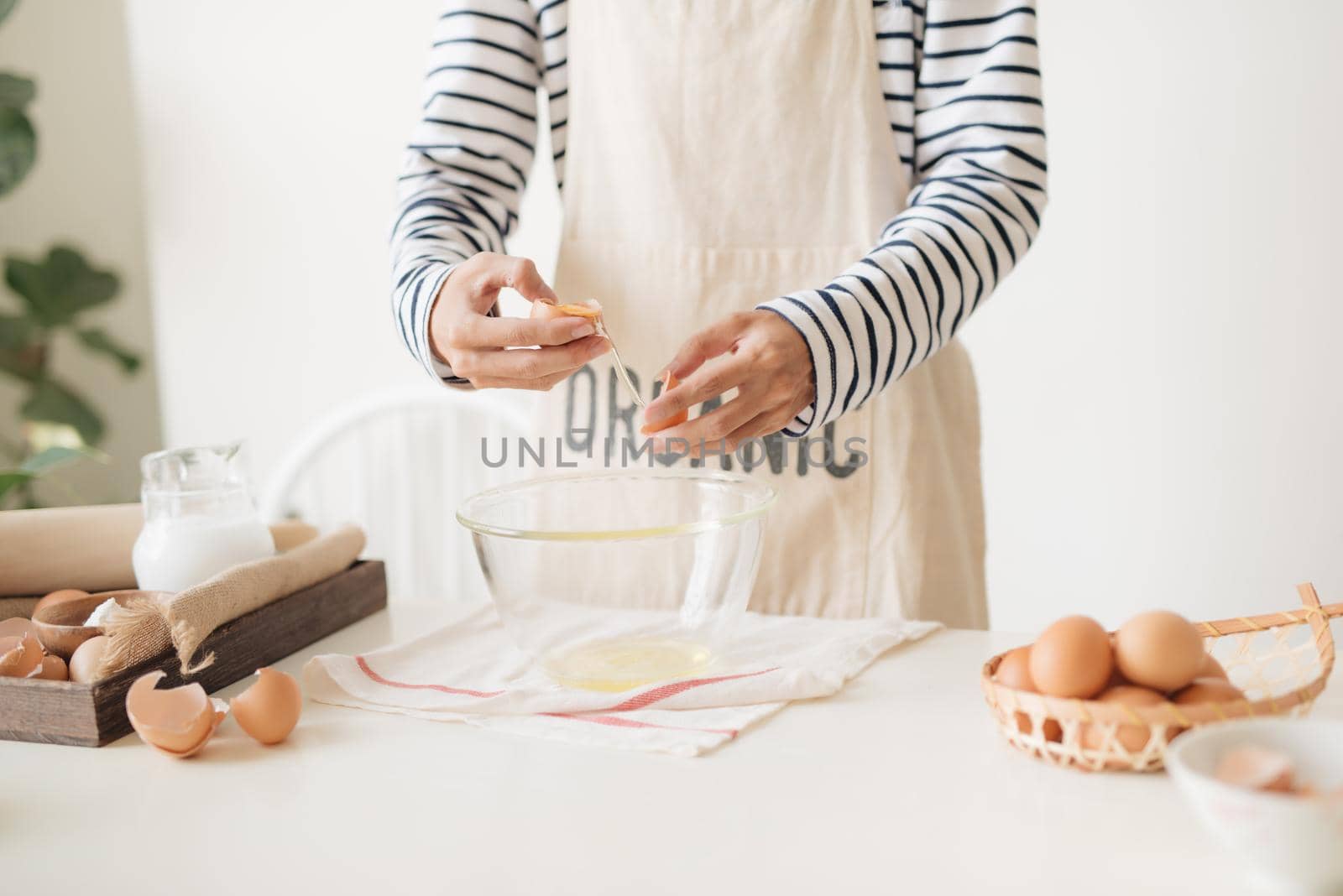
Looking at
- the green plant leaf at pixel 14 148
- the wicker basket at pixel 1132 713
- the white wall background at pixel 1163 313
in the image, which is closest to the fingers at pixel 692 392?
the wicker basket at pixel 1132 713

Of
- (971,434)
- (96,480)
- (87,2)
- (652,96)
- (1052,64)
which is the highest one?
(87,2)

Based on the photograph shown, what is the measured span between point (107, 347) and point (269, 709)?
5.38 feet

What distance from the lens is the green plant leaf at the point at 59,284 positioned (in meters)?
2.03

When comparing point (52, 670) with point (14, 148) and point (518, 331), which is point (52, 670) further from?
point (14, 148)

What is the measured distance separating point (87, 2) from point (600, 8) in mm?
1597

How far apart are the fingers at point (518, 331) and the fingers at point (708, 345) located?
0.24ft

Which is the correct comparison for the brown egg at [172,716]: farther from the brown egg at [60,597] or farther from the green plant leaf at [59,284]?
the green plant leaf at [59,284]

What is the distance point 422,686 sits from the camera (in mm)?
770

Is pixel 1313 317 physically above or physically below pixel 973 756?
above

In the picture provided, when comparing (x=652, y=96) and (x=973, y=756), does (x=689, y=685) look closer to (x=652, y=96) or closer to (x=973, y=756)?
(x=973, y=756)

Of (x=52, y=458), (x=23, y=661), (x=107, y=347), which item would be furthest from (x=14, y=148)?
(x=23, y=661)

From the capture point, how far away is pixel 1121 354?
63.7 inches

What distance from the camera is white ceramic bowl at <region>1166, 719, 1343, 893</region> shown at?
43 cm

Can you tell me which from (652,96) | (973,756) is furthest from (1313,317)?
(973,756)
